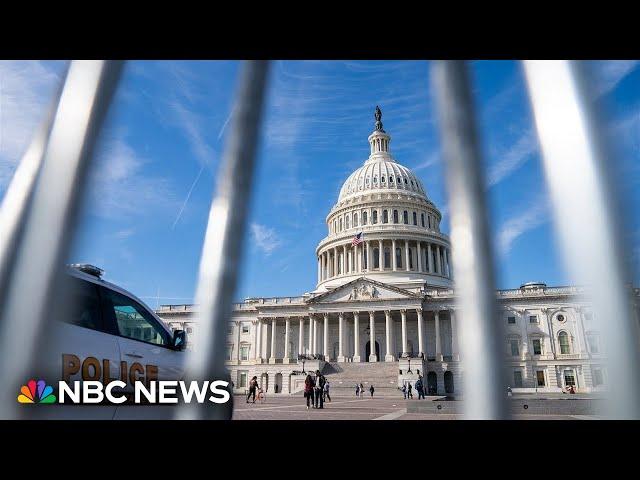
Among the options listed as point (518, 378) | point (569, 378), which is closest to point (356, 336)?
point (518, 378)

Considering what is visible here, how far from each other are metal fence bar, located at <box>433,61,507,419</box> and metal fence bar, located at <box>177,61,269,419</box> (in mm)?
2418

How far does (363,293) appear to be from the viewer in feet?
227

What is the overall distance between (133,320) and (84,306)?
3.72 feet

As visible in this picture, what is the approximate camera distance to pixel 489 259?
4.04m

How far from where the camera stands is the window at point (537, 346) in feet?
214

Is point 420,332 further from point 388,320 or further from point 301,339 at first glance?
point 301,339

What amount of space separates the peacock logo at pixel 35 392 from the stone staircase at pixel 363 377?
156 ft

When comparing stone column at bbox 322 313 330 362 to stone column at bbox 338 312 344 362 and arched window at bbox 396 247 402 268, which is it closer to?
stone column at bbox 338 312 344 362

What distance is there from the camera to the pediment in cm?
6762
